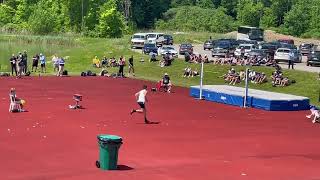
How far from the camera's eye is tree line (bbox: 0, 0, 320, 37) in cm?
10550

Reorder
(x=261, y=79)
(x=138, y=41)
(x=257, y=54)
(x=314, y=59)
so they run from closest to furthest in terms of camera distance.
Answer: (x=261, y=79), (x=314, y=59), (x=257, y=54), (x=138, y=41)

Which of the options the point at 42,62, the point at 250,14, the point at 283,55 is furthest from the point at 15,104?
the point at 250,14

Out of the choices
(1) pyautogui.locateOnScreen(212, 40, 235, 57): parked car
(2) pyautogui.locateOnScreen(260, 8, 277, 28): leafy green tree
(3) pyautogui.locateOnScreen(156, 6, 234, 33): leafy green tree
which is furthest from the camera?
(2) pyautogui.locateOnScreen(260, 8, 277, 28): leafy green tree

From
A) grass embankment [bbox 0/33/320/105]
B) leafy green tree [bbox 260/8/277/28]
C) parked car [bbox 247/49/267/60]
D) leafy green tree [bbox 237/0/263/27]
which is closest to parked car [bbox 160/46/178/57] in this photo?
grass embankment [bbox 0/33/320/105]

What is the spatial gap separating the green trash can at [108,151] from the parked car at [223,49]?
4809cm

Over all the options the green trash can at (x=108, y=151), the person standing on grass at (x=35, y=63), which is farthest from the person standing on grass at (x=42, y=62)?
the green trash can at (x=108, y=151)

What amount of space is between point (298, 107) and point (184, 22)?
105m

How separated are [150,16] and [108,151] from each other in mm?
134949

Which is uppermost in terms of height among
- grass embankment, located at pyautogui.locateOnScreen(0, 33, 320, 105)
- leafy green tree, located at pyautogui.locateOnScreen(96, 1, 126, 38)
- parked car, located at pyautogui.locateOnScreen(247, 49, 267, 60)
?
leafy green tree, located at pyautogui.locateOnScreen(96, 1, 126, 38)

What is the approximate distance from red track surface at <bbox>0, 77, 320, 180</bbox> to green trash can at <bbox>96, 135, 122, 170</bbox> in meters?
0.29

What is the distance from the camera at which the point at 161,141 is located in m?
24.0

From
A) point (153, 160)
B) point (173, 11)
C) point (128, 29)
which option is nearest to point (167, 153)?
point (153, 160)

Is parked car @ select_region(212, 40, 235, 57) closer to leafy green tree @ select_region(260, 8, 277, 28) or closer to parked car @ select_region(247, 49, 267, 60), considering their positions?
parked car @ select_region(247, 49, 267, 60)

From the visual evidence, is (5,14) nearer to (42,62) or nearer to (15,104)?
(42,62)
